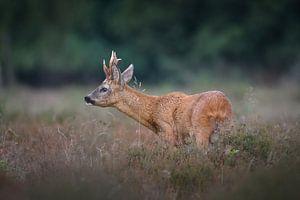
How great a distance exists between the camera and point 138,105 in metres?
12.8

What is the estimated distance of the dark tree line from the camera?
35.6 meters

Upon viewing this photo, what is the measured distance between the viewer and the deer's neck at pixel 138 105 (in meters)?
12.7

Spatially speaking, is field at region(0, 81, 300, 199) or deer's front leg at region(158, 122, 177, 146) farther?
deer's front leg at region(158, 122, 177, 146)

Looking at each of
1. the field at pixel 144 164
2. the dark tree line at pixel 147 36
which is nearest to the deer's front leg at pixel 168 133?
the field at pixel 144 164

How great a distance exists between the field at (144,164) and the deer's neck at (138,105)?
0.33 meters

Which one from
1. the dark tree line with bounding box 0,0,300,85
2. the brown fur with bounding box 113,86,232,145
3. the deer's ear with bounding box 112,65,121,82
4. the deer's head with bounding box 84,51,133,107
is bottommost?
the brown fur with bounding box 113,86,232,145

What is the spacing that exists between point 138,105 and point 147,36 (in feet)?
92.3

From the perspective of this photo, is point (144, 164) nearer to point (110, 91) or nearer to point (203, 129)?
point (203, 129)

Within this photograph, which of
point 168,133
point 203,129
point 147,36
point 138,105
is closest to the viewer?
point 203,129

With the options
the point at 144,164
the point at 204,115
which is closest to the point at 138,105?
the point at 204,115

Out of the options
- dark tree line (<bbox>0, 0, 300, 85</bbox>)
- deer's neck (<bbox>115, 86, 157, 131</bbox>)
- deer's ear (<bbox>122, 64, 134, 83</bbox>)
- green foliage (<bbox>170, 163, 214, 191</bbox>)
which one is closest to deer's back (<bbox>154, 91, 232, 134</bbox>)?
deer's neck (<bbox>115, 86, 157, 131</bbox>)

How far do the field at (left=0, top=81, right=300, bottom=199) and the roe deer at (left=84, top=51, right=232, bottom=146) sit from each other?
221 millimetres

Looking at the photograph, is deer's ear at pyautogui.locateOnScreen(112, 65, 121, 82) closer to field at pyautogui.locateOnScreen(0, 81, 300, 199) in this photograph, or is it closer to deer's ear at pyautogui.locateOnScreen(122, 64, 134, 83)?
deer's ear at pyautogui.locateOnScreen(122, 64, 134, 83)

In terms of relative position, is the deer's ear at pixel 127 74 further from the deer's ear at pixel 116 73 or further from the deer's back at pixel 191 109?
the deer's back at pixel 191 109
